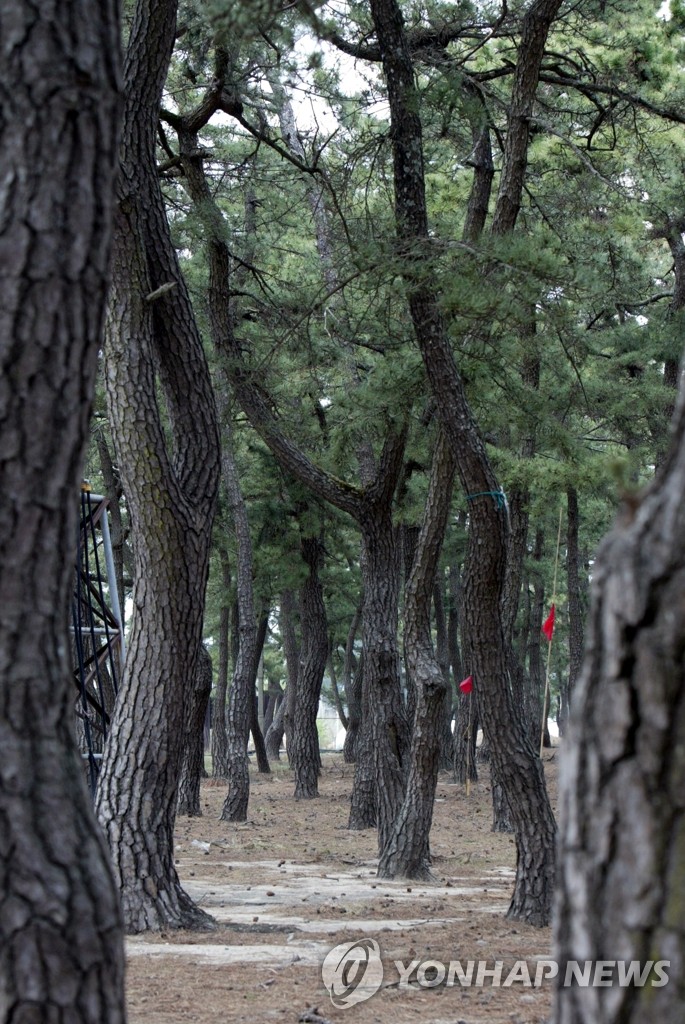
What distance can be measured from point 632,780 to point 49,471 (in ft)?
5.60

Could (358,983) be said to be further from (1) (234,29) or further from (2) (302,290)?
(2) (302,290)

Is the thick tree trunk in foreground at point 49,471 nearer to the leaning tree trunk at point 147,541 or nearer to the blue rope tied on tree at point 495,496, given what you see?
the leaning tree trunk at point 147,541

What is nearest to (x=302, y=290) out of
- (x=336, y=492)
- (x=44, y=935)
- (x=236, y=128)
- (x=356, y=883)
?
(x=336, y=492)

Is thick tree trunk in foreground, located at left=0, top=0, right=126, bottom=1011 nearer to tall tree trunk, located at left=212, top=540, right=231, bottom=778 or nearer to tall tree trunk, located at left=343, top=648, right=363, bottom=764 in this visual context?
tall tree trunk, located at left=212, top=540, right=231, bottom=778

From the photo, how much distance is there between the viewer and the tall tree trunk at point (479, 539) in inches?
312

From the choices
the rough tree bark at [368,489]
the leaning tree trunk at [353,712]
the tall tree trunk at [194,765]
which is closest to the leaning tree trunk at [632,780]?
the rough tree bark at [368,489]

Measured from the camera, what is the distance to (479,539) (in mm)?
8156

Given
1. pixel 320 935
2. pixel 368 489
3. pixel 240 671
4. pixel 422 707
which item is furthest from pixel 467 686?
pixel 320 935

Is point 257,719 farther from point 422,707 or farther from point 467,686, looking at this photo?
point 422,707

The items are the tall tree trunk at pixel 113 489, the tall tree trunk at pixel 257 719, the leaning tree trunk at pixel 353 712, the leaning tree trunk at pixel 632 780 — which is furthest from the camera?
the leaning tree trunk at pixel 353 712

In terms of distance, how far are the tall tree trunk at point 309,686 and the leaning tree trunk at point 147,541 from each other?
13.2 m

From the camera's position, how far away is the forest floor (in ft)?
17.3

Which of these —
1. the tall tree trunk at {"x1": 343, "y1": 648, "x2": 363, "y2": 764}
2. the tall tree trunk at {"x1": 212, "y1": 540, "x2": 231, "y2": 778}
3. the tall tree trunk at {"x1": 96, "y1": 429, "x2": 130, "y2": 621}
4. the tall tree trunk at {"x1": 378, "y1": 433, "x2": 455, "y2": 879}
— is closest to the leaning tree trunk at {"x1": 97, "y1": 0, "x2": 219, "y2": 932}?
the tall tree trunk at {"x1": 378, "y1": 433, "x2": 455, "y2": 879}

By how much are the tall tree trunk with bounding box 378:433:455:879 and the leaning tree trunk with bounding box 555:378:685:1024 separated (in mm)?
7873
